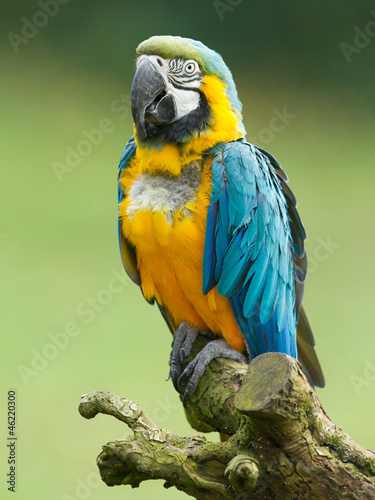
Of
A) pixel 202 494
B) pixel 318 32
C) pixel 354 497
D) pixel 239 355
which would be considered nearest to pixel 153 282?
pixel 239 355

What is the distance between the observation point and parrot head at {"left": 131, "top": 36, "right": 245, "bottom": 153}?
1.60 metres

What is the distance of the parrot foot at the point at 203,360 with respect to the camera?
1585 millimetres

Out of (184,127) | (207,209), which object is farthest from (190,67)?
(207,209)

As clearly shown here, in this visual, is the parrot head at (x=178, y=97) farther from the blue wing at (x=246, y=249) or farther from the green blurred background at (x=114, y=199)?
the green blurred background at (x=114, y=199)

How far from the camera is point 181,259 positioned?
5.34 feet

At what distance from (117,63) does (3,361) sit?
275 cm

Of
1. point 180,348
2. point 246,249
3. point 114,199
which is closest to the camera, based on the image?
point 246,249

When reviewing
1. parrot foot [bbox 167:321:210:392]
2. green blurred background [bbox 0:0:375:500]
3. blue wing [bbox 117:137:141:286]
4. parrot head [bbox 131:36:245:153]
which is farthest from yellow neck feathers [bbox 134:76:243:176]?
green blurred background [bbox 0:0:375:500]

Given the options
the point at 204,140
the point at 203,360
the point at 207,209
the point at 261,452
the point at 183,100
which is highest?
the point at 183,100

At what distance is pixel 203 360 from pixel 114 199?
3020 mm

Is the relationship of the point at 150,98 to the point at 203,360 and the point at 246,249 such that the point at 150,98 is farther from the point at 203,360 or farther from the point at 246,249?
the point at 203,360

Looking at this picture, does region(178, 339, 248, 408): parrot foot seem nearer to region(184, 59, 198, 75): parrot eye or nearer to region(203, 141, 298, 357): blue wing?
region(203, 141, 298, 357): blue wing

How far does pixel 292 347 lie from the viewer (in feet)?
5.46

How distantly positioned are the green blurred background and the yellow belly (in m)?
1.40
